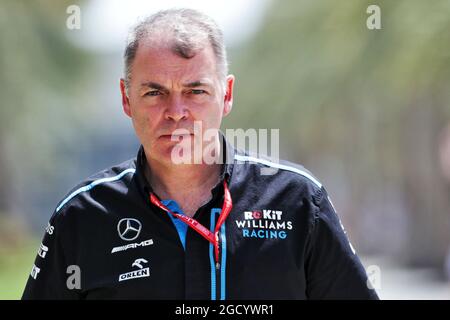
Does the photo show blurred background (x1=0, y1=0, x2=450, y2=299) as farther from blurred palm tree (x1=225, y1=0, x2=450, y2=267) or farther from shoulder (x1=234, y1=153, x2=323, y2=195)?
shoulder (x1=234, y1=153, x2=323, y2=195)

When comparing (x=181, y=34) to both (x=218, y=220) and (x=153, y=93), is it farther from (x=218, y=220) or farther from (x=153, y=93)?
(x=218, y=220)

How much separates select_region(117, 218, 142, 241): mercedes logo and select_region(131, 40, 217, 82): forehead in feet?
1.90

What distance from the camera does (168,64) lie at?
3082 mm

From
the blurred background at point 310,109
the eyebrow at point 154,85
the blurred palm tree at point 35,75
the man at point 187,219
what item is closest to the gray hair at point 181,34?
the man at point 187,219

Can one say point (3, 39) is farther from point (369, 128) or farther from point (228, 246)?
point (228, 246)

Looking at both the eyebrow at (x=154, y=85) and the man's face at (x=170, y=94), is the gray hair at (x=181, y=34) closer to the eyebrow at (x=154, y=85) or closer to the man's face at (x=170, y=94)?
the man's face at (x=170, y=94)

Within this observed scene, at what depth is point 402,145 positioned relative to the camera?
61.4ft

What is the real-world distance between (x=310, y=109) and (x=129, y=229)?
16850mm

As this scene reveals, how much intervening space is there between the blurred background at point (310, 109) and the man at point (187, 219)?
28.1 ft

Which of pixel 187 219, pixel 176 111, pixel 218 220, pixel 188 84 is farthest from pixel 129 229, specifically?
pixel 188 84

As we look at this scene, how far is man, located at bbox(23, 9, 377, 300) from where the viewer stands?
3.02 m

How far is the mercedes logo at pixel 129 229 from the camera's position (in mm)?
3125
